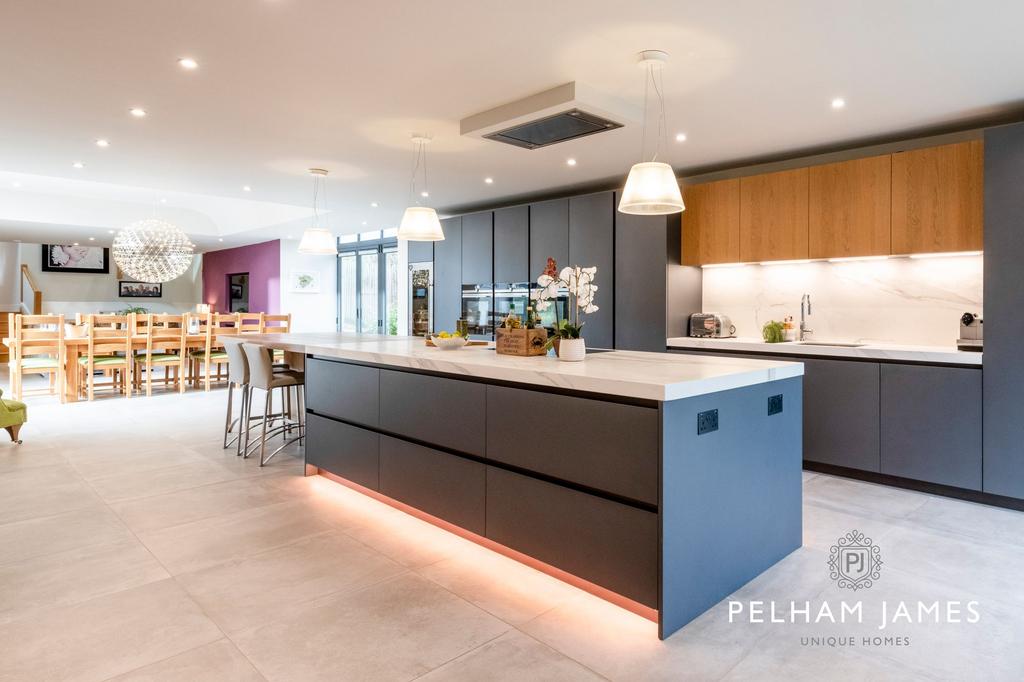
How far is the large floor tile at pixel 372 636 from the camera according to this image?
6.42 ft

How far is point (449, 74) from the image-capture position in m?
3.35

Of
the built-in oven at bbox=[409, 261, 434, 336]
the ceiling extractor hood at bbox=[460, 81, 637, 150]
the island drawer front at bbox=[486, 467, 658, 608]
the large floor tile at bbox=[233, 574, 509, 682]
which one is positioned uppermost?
the ceiling extractor hood at bbox=[460, 81, 637, 150]

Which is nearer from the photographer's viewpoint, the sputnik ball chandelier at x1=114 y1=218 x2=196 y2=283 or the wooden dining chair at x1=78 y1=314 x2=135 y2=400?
the wooden dining chair at x1=78 y1=314 x2=135 y2=400

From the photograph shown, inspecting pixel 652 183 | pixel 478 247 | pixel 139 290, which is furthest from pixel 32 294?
pixel 652 183

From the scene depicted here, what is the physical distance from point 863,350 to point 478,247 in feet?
13.6

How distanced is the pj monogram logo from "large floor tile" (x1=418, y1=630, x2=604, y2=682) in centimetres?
133

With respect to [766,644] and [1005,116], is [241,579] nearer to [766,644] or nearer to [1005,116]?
[766,644]

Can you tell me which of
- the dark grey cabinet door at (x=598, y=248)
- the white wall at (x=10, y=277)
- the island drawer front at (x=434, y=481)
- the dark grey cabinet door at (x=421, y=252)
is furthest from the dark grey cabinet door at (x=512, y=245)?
the white wall at (x=10, y=277)

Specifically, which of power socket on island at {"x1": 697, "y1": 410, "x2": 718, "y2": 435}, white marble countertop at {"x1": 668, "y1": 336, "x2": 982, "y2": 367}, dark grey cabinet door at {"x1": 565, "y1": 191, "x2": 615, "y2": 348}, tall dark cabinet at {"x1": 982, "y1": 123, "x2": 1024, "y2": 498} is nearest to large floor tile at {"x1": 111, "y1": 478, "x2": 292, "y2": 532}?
power socket on island at {"x1": 697, "y1": 410, "x2": 718, "y2": 435}

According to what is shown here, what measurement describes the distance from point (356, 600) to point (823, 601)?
184cm

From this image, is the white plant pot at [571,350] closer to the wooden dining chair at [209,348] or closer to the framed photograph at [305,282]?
the wooden dining chair at [209,348]

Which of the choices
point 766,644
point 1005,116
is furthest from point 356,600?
point 1005,116

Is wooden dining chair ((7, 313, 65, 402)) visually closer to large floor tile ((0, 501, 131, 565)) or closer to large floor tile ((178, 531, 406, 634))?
large floor tile ((0, 501, 131, 565))

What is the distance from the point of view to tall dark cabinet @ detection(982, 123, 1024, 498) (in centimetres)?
356
